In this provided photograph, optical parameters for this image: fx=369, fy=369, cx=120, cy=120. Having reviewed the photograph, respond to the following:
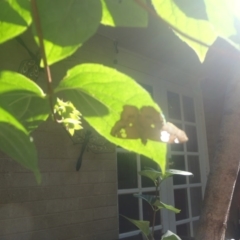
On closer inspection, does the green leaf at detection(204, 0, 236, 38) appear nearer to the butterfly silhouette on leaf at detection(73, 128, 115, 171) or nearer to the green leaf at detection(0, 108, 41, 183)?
the green leaf at detection(0, 108, 41, 183)

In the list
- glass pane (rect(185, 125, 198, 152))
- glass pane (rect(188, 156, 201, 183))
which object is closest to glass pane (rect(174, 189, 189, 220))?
glass pane (rect(188, 156, 201, 183))

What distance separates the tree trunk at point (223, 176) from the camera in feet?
2.52

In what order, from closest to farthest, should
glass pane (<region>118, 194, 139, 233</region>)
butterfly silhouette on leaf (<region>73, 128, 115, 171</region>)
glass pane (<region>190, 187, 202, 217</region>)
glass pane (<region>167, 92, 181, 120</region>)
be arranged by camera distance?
butterfly silhouette on leaf (<region>73, 128, 115, 171</region>)
glass pane (<region>118, 194, 139, 233</region>)
glass pane (<region>167, 92, 181, 120</region>)
glass pane (<region>190, 187, 202, 217</region>)

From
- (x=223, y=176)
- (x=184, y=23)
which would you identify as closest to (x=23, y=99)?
(x=184, y=23)

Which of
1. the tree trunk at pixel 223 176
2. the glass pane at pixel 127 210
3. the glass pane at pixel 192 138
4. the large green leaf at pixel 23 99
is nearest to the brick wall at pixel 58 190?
the glass pane at pixel 127 210

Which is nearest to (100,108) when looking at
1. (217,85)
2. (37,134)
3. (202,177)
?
(37,134)

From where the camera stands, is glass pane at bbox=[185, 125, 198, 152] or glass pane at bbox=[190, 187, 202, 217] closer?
glass pane at bbox=[190, 187, 202, 217]

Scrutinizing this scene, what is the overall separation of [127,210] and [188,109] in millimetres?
1706

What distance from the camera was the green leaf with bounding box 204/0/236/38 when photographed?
289 mm

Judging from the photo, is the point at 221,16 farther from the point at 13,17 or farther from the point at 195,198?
the point at 195,198

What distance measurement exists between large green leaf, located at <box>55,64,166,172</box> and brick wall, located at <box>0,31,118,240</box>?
7.45ft

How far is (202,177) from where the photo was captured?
4.64 meters

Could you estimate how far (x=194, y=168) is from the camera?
4.66m

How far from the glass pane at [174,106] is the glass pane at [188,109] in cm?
16
